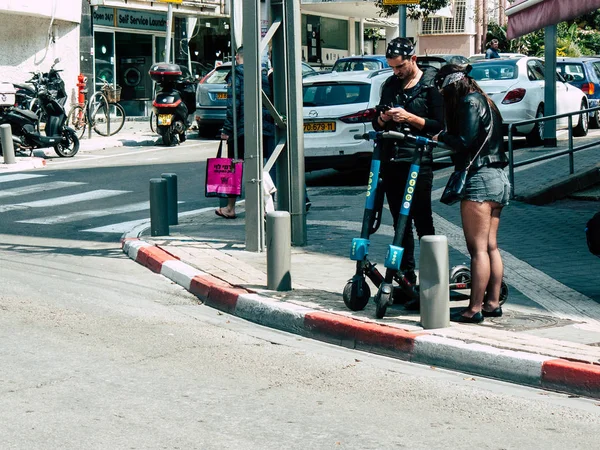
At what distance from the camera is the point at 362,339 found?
22.9 feet

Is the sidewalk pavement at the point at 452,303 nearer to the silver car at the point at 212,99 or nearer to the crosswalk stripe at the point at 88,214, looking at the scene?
the crosswalk stripe at the point at 88,214

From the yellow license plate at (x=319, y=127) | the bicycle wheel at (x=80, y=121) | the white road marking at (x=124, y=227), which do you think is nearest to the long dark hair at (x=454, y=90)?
the white road marking at (x=124, y=227)

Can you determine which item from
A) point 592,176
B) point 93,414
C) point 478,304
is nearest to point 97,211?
point 592,176

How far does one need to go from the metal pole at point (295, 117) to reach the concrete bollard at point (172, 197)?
1.57 m

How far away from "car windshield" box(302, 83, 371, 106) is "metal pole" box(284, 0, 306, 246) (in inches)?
209

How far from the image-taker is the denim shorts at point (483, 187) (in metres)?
7.03

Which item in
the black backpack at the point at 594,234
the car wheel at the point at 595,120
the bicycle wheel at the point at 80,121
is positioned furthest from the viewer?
the car wheel at the point at 595,120

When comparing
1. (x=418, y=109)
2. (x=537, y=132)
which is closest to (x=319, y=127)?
(x=537, y=132)

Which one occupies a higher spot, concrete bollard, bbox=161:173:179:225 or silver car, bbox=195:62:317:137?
silver car, bbox=195:62:317:137

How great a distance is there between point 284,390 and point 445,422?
978 mm

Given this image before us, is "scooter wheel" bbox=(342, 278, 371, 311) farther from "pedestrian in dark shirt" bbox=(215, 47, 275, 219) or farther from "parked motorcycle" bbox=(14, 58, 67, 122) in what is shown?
"parked motorcycle" bbox=(14, 58, 67, 122)


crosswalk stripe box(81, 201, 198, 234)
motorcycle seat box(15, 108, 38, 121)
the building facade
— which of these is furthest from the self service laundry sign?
crosswalk stripe box(81, 201, 198, 234)

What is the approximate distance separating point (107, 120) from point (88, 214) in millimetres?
10988

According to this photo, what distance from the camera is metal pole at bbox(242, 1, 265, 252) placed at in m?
9.94
